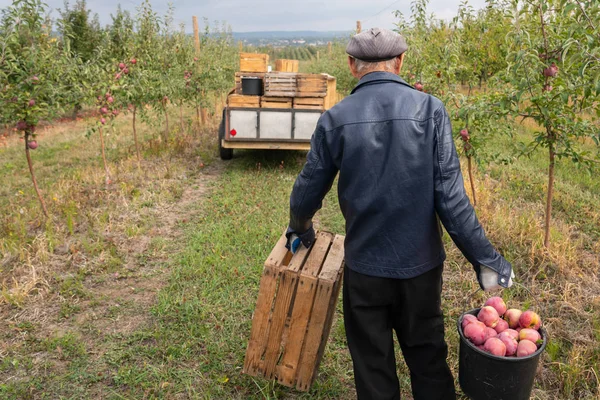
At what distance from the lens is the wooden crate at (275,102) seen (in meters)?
7.84

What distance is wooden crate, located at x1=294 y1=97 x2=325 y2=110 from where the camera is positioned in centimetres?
788

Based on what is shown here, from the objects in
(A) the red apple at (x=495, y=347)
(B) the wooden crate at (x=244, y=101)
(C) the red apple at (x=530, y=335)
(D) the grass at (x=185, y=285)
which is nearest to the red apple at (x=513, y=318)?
(C) the red apple at (x=530, y=335)

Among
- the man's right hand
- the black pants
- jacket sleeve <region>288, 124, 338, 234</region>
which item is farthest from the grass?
jacket sleeve <region>288, 124, 338, 234</region>

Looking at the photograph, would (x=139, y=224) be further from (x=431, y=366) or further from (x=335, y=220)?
(x=431, y=366)

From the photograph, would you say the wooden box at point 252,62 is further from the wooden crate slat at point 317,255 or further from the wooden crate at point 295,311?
the wooden crate at point 295,311

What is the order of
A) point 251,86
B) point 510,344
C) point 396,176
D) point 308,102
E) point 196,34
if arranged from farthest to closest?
1. point 196,34
2. point 251,86
3. point 308,102
4. point 510,344
5. point 396,176

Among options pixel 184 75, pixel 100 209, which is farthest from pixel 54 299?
pixel 184 75

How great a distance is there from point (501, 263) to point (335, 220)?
154 inches

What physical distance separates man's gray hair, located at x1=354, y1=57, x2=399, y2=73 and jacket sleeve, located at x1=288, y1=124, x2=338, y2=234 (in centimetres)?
37

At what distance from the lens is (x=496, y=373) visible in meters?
2.27

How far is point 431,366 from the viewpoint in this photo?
2488 mm

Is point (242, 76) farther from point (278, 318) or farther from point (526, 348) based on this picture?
point (526, 348)

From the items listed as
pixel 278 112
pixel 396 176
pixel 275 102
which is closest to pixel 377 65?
pixel 396 176

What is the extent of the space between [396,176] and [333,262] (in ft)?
2.86
